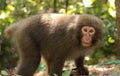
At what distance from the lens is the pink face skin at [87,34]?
6508 mm

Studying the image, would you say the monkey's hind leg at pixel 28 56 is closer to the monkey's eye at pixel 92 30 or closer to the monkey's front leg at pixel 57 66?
the monkey's front leg at pixel 57 66

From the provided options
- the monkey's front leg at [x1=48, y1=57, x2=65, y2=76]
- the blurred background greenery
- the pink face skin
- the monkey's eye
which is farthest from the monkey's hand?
the blurred background greenery

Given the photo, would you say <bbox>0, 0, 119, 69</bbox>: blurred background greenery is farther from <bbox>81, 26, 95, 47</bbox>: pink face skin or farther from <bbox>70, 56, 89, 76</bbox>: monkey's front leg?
<bbox>81, 26, 95, 47</bbox>: pink face skin

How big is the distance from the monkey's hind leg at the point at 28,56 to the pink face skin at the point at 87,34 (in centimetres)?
90

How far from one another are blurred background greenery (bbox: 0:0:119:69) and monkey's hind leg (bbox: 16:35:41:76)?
8.80 ft

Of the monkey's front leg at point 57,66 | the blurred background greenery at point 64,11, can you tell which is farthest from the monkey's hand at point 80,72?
the blurred background greenery at point 64,11

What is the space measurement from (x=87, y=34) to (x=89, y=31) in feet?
0.20

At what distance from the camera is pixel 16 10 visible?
10586mm

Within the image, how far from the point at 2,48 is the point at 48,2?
7.19 ft

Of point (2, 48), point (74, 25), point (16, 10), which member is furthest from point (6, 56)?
point (74, 25)

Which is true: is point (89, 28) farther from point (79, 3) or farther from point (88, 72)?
point (79, 3)

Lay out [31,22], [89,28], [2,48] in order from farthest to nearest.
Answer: [2,48] → [31,22] → [89,28]

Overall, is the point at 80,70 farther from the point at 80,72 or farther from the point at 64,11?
the point at 64,11

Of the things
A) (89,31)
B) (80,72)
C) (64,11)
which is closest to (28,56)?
(80,72)
